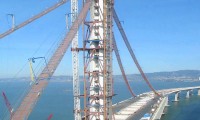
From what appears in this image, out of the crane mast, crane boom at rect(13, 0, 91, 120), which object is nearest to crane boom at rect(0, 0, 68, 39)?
crane boom at rect(13, 0, 91, 120)

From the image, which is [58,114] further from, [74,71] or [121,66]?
[74,71]

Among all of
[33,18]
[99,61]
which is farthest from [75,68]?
[33,18]

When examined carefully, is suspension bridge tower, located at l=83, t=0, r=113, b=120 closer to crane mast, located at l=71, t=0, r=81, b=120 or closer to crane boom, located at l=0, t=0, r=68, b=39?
crane boom, located at l=0, t=0, r=68, b=39

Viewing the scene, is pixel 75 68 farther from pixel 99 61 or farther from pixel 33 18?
pixel 33 18

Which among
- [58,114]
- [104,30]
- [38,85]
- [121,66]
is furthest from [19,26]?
[58,114]

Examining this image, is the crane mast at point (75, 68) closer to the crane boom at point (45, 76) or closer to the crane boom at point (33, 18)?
the crane boom at point (33, 18)
